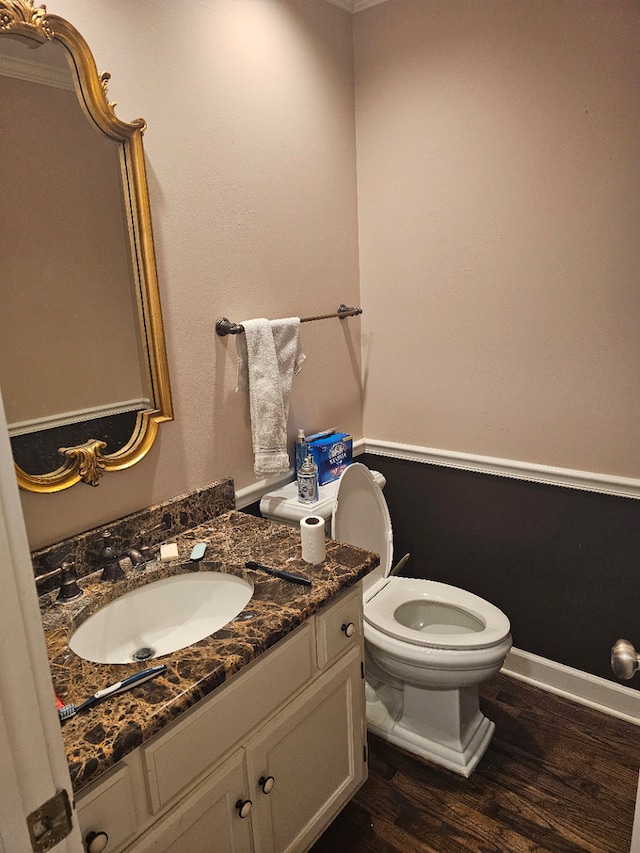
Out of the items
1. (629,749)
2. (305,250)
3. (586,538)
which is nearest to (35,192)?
(305,250)

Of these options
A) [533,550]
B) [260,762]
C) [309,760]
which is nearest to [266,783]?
[260,762]

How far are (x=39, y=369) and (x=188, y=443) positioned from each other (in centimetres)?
50

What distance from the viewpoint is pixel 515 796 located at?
5.88 ft

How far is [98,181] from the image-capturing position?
4.86 ft

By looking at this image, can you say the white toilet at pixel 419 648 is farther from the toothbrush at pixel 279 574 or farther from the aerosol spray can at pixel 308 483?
the toothbrush at pixel 279 574

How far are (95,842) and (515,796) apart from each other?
1.33m

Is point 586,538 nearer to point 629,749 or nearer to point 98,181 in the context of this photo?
point 629,749

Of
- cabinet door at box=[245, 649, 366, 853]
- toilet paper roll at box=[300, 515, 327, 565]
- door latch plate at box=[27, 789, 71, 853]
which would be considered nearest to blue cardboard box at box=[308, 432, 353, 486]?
toilet paper roll at box=[300, 515, 327, 565]

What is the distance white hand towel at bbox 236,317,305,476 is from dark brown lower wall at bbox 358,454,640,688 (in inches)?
27.1

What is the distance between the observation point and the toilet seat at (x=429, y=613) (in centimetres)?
186

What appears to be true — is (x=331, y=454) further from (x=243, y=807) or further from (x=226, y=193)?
(x=243, y=807)

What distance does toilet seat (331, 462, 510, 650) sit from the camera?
77.0 inches

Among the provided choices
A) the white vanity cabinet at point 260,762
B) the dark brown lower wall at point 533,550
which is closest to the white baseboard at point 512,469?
the dark brown lower wall at point 533,550

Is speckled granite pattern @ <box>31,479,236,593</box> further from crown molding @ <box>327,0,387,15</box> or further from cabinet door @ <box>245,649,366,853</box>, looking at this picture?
crown molding @ <box>327,0,387,15</box>
